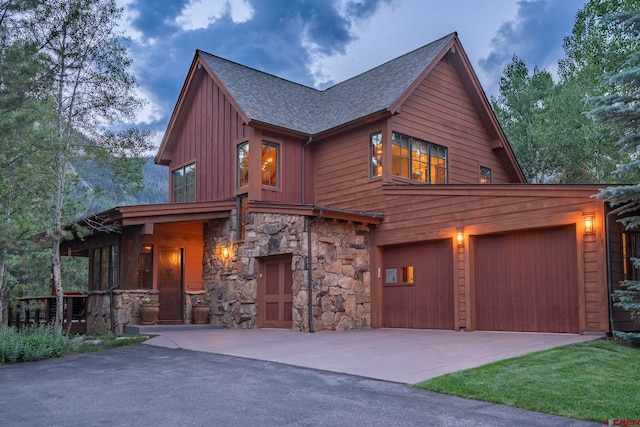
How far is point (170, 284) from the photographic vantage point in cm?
1688

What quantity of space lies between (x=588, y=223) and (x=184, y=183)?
13.3m

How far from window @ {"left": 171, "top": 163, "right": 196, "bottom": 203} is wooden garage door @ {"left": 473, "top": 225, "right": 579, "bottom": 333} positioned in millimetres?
10165

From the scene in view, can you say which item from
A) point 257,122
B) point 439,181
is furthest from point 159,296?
point 439,181

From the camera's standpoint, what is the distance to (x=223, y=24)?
190 m

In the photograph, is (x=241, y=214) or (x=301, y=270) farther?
(x=241, y=214)

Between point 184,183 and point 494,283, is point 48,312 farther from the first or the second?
point 494,283

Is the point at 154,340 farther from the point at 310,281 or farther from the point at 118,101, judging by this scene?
the point at 118,101

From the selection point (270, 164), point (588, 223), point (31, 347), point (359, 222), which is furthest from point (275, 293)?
point (588, 223)

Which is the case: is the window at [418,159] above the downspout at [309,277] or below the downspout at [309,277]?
above

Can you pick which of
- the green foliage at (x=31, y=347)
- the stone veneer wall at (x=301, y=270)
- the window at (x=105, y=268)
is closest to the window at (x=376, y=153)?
the stone veneer wall at (x=301, y=270)

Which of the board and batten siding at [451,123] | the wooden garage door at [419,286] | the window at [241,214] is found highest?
the board and batten siding at [451,123]

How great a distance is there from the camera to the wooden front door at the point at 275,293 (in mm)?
14281

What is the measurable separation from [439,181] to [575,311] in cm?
682

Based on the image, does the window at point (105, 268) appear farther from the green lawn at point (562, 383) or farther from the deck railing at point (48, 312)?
the green lawn at point (562, 383)
